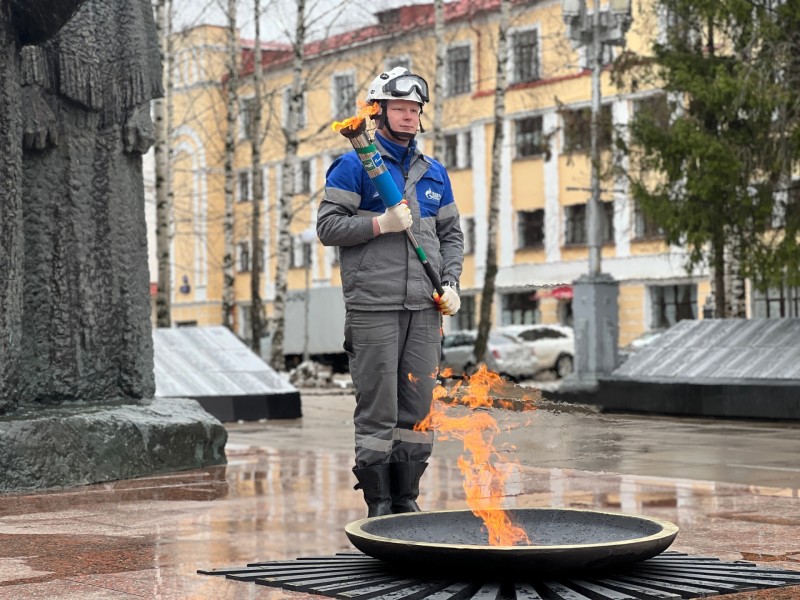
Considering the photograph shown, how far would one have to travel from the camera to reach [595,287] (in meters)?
18.9

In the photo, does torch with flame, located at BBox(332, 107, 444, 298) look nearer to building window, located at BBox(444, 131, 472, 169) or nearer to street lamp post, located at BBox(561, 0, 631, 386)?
street lamp post, located at BBox(561, 0, 631, 386)

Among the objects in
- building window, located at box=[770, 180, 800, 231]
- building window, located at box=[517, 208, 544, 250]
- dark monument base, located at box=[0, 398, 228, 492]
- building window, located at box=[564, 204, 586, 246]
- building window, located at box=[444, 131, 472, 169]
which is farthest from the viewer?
building window, located at box=[444, 131, 472, 169]

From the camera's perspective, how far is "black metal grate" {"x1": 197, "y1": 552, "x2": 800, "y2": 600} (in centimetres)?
391

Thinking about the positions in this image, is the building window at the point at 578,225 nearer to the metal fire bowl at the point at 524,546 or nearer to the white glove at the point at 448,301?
the white glove at the point at 448,301

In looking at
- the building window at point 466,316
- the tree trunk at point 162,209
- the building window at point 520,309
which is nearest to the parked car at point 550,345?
the building window at point 520,309

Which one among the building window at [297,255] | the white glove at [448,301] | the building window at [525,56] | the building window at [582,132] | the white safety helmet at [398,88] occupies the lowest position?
the white glove at [448,301]

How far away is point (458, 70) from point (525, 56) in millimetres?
3838

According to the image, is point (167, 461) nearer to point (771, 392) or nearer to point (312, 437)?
point (312, 437)

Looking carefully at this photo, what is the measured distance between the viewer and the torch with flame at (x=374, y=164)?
500 centimetres

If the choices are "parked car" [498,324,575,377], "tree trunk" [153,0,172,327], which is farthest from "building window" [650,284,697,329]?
"tree trunk" [153,0,172,327]

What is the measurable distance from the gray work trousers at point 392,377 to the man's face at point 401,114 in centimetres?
75

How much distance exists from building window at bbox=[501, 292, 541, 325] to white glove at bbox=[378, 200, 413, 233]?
39704 millimetres

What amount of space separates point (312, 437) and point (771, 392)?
5.06 m

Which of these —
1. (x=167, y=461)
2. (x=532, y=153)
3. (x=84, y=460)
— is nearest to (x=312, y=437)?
(x=167, y=461)
